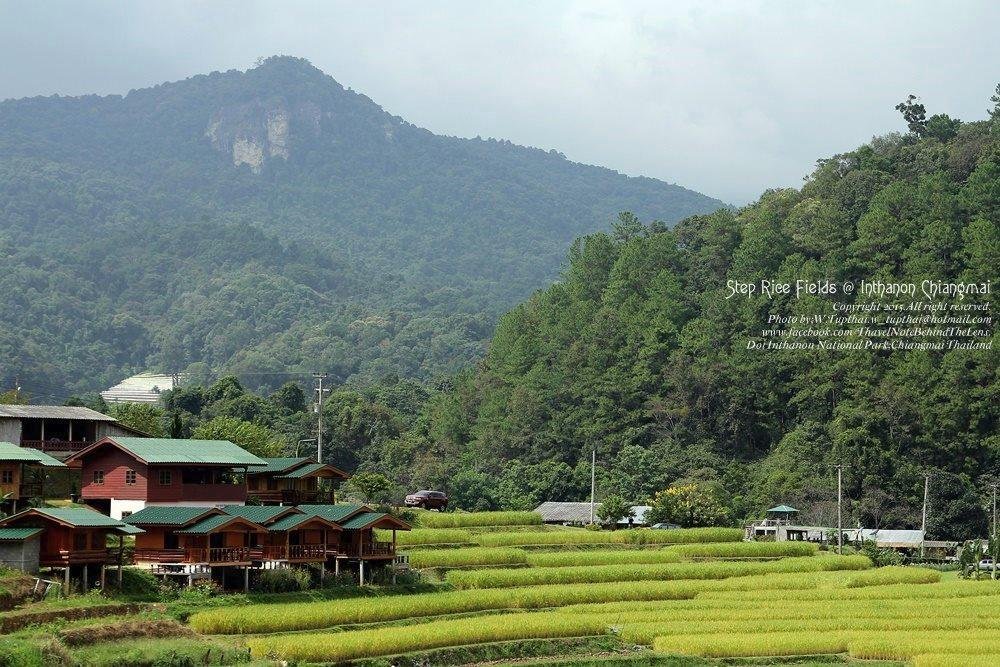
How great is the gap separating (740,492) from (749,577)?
3661 centimetres

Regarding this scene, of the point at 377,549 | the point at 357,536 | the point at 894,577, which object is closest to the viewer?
the point at 357,536

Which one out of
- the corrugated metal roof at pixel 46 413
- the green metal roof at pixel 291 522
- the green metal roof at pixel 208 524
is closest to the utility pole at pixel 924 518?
the green metal roof at pixel 291 522

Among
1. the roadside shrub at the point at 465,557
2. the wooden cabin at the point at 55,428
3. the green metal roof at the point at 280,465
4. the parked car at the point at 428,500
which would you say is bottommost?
the roadside shrub at the point at 465,557

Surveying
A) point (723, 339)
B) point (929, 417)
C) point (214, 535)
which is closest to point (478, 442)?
point (723, 339)

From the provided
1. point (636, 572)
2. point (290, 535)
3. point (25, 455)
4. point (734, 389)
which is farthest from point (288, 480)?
point (734, 389)

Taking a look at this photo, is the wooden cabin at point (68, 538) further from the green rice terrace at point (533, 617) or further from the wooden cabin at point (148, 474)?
the wooden cabin at point (148, 474)

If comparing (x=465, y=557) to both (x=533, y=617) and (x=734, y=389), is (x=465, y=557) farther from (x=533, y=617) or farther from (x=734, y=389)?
(x=734, y=389)

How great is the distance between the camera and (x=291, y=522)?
49500mm

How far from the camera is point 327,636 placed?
1586 inches

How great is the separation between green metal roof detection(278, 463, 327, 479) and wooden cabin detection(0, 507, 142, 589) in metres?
14.8

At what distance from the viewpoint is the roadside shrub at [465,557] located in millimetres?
56312

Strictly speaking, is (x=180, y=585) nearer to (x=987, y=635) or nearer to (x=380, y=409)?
(x=987, y=635)

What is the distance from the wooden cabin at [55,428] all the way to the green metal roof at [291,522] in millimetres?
10927

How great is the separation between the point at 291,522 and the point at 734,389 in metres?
61.8
